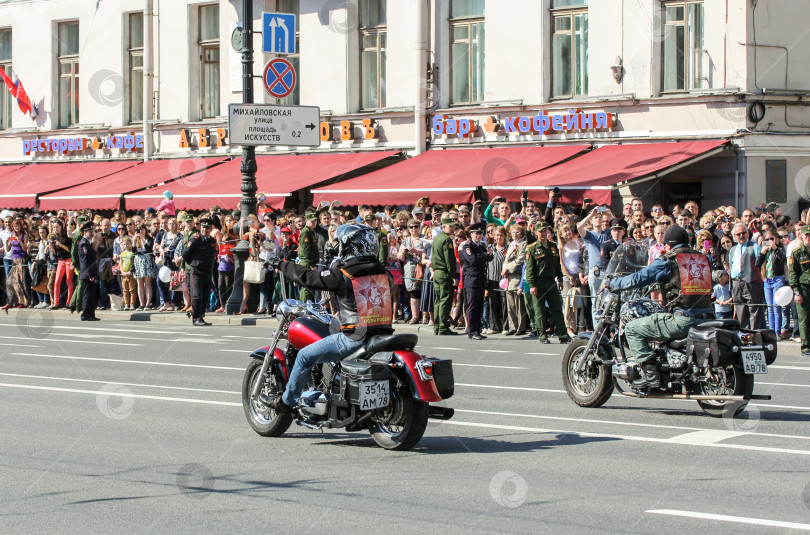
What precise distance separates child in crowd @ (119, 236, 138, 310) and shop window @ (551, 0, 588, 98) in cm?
968

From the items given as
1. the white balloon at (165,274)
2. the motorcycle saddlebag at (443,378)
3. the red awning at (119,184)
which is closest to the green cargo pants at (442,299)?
the white balloon at (165,274)

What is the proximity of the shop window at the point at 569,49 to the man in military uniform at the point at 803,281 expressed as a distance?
10.6 metres

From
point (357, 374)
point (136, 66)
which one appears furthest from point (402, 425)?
point (136, 66)

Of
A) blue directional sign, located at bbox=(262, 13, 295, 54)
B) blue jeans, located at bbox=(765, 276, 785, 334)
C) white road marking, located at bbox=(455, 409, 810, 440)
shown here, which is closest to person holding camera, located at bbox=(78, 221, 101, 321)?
blue directional sign, located at bbox=(262, 13, 295, 54)

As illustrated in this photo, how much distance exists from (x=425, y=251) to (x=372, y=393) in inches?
479

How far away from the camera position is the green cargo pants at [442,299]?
1944 centimetres

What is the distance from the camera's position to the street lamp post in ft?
75.4

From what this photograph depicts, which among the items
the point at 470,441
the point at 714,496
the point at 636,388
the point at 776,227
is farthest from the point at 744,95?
the point at 714,496

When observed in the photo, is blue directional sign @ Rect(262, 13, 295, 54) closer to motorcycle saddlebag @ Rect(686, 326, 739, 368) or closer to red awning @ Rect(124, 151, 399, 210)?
red awning @ Rect(124, 151, 399, 210)

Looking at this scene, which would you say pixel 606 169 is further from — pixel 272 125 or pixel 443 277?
pixel 272 125

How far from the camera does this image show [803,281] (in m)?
16.4

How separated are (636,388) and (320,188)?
16678 millimetres

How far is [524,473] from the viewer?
324 inches

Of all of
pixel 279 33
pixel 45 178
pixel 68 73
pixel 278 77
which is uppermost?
pixel 68 73
